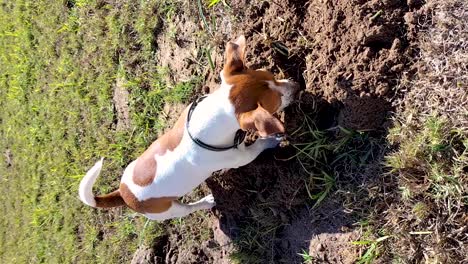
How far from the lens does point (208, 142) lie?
394 cm

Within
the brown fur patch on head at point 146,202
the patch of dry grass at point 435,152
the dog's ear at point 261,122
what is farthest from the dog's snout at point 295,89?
the brown fur patch on head at point 146,202

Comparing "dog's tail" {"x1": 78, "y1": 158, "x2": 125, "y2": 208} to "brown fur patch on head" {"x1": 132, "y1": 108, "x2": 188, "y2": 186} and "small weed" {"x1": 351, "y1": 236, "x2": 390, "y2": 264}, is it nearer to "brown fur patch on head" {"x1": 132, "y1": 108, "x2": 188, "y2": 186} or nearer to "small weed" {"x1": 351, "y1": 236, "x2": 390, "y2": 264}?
"brown fur patch on head" {"x1": 132, "y1": 108, "x2": 188, "y2": 186}

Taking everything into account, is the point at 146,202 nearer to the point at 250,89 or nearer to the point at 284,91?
the point at 250,89

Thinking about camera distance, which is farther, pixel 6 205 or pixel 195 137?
pixel 6 205

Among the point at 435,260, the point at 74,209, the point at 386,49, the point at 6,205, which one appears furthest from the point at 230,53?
the point at 6,205

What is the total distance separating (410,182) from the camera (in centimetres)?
342

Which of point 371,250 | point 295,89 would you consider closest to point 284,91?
point 295,89

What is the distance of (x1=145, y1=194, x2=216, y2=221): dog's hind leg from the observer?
15.1ft

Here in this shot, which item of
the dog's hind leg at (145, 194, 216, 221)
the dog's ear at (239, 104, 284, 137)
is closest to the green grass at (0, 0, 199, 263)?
the dog's hind leg at (145, 194, 216, 221)

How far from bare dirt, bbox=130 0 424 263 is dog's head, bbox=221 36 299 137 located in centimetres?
23

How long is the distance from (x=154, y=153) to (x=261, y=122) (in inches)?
47.6

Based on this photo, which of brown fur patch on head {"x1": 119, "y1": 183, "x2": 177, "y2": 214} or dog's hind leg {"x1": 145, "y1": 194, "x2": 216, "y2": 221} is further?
dog's hind leg {"x1": 145, "y1": 194, "x2": 216, "y2": 221}

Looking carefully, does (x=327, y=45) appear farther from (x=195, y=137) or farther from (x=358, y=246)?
(x=358, y=246)

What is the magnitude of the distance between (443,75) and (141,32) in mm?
3203
